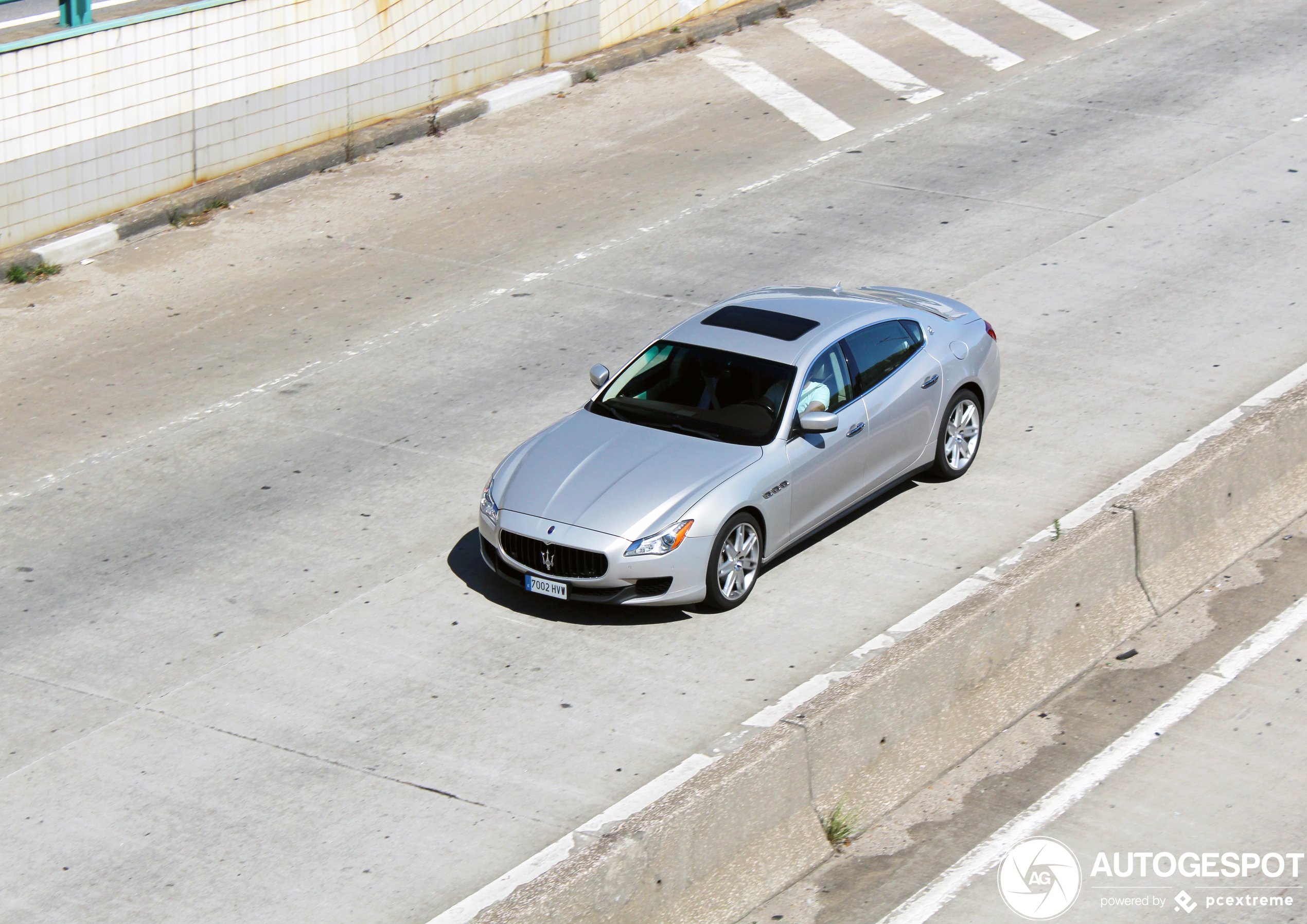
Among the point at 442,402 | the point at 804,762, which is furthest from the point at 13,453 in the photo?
the point at 804,762

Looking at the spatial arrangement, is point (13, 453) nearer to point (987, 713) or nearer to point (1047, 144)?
point (987, 713)

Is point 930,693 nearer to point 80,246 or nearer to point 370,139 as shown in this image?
point 80,246

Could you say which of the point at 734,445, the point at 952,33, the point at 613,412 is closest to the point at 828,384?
the point at 734,445

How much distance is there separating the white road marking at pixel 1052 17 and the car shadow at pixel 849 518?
13.3 metres

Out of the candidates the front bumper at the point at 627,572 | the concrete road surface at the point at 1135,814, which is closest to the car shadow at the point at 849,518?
the front bumper at the point at 627,572

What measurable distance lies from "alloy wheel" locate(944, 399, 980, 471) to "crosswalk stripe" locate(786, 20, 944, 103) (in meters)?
9.75

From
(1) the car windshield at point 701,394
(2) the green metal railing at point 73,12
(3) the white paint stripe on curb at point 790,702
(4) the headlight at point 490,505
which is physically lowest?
(3) the white paint stripe on curb at point 790,702

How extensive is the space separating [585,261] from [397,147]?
4.55 m

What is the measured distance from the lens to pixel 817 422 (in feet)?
31.3

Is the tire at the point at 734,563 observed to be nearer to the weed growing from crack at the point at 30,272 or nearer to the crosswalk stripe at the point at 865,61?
the weed growing from crack at the point at 30,272

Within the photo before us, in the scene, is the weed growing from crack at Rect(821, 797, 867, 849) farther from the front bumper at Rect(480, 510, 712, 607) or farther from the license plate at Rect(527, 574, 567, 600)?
the license plate at Rect(527, 574, 567, 600)

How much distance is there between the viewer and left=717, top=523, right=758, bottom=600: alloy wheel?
30.3 ft

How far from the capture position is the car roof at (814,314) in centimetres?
1010

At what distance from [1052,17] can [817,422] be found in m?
15.8
